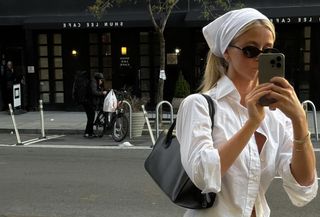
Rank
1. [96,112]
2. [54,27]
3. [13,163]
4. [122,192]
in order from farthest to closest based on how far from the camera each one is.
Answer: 1. [54,27]
2. [96,112]
3. [13,163]
4. [122,192]

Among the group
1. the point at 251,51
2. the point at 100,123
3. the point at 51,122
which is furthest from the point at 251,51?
the point at 51,122

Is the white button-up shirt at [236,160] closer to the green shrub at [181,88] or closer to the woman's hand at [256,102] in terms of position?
the woman's hand at [256,102]

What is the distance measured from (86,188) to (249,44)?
19.0 ft

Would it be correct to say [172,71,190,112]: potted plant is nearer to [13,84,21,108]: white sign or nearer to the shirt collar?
[13,84,21,108]: white sign

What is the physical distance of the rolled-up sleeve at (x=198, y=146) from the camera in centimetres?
190

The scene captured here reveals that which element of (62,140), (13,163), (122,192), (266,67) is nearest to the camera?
(266,67)

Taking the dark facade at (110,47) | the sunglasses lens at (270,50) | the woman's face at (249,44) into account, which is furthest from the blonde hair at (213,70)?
the dark facade at (110,47)

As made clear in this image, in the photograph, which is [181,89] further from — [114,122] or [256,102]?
[256,102]

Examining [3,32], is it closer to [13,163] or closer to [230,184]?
[13,163]

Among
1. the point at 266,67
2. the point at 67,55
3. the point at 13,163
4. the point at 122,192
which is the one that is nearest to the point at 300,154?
the point at 266,67

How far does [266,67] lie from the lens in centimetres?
178

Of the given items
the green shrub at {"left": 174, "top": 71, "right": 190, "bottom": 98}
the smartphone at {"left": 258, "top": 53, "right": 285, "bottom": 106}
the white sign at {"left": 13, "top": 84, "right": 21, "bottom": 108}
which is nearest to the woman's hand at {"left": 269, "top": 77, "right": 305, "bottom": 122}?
the smartphone at {"left": 258, "top": 53, "right": 285, "bottom": 106}

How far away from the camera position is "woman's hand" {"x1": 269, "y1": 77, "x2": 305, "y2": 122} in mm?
1752

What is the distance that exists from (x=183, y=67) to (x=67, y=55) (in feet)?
13.2
